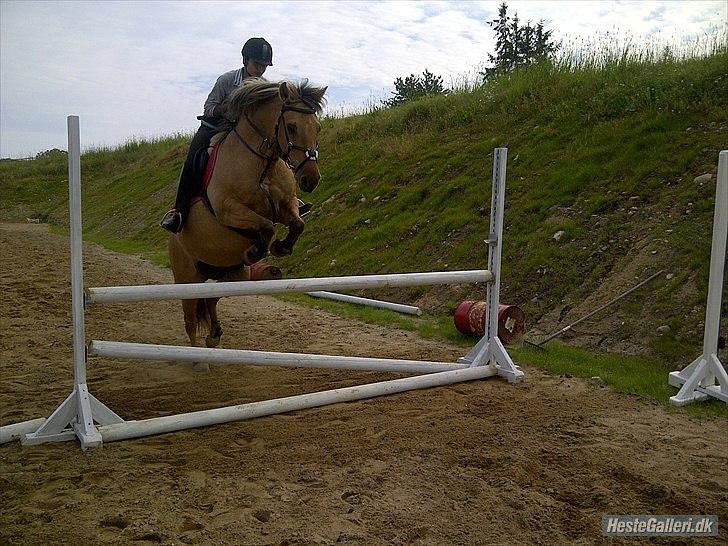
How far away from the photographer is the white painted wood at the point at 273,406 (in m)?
3.11

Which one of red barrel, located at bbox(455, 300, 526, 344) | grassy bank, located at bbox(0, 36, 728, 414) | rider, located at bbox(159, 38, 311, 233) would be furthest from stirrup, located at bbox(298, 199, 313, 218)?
grassy bank, located at bbox(0, 36, 728, 414)

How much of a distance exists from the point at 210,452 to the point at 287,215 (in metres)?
1.44

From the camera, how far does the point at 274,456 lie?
9.67 ft

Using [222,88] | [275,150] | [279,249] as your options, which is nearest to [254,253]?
[279,249]

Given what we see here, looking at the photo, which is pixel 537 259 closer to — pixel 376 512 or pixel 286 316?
pixel 286 316

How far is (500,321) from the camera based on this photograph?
525 cm

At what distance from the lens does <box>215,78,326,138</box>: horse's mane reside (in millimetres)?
3488

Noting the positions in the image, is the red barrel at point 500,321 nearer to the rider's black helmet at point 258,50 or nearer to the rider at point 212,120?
the rider at point 212,120

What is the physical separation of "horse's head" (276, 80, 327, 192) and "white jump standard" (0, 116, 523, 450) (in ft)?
2.08

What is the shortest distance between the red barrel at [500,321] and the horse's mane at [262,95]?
2.54 meters

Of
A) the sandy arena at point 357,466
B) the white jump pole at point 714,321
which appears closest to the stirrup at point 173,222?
the sandy arena at point 357,466

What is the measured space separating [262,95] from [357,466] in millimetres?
2175

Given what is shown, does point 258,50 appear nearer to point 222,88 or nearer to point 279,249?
point 222,88

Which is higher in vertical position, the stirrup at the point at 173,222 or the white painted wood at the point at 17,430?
the stirrup at the point at 173,222
